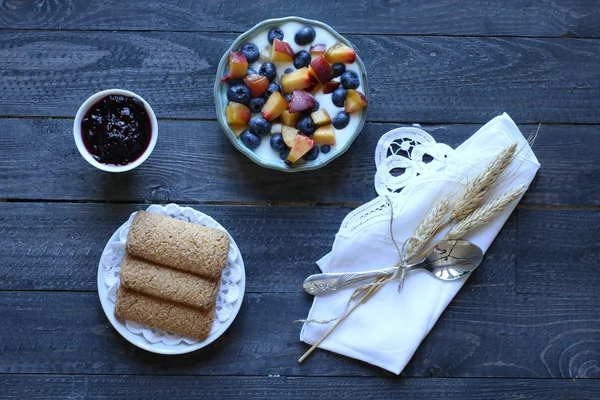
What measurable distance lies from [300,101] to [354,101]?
14 centimetres

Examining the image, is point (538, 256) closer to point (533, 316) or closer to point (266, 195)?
point (533, 316)

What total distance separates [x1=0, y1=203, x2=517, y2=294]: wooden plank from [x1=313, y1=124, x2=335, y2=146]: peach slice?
0.70 ft

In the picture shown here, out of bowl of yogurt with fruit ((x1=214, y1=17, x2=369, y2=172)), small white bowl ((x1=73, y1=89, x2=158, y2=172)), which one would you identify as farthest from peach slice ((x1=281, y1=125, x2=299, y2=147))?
small white bowl ((x1=73, y1=89, x2=158, y2=172))

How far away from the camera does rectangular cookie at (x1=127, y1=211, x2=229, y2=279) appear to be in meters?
1.61

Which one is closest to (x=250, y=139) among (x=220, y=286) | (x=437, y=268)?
(x=220, y=286)

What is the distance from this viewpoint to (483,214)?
1680 millimetres

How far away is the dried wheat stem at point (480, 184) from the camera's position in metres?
1.67

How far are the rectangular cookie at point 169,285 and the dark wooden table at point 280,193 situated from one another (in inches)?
6.4

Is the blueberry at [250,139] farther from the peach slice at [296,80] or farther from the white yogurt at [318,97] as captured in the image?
the peach slice at [296,80]

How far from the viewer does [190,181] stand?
1.75 meters

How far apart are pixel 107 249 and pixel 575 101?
1341mm

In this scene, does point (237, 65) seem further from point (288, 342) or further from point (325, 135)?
point (288, 342)

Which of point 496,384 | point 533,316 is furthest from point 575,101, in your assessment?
point 496,384

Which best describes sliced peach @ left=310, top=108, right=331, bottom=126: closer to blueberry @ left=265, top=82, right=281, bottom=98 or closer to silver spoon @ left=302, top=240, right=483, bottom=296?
blueberry @ left=265, top=82, right=281, bottom=98
